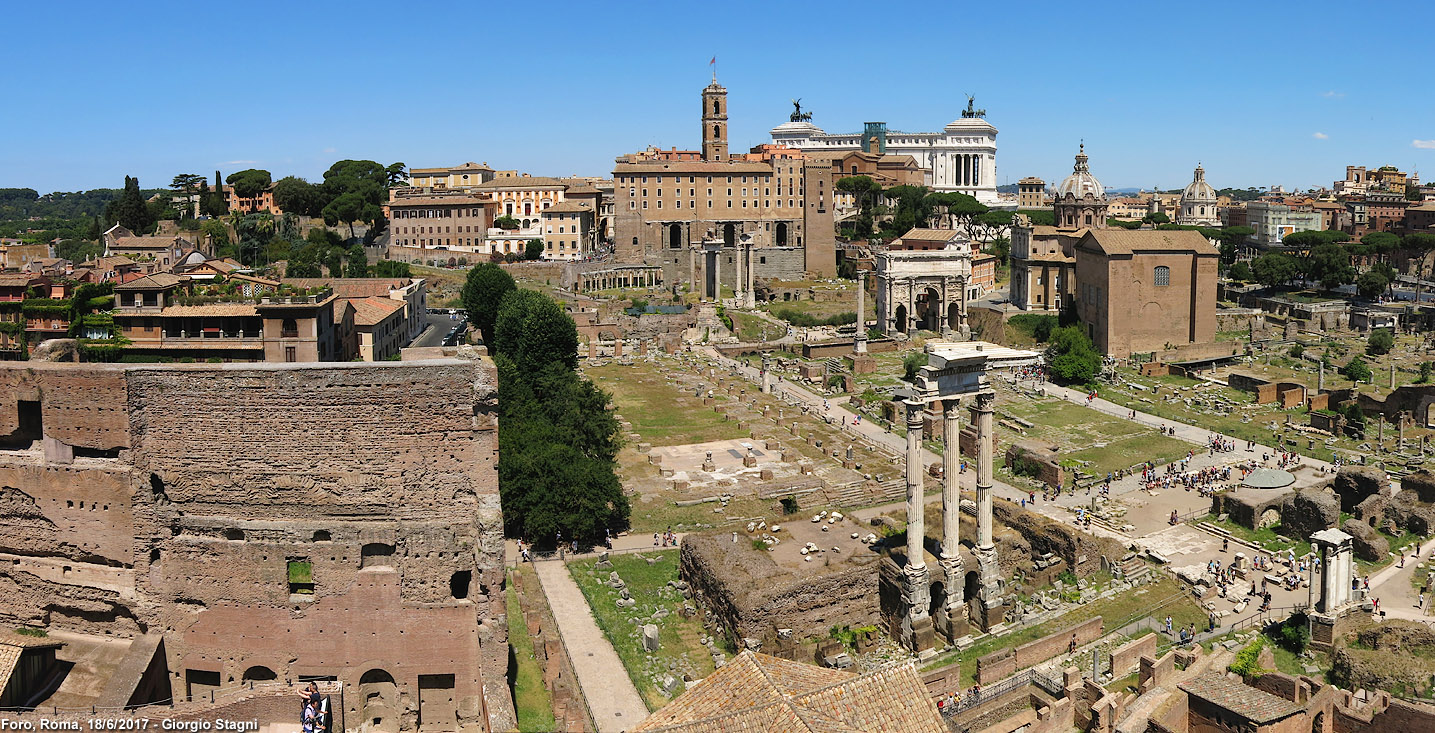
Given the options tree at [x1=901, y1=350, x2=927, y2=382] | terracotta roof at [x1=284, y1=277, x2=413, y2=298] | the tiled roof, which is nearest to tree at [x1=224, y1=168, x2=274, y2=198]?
the tiled roof

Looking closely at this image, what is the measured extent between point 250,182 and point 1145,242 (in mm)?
86093

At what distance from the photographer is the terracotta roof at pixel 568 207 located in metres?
107

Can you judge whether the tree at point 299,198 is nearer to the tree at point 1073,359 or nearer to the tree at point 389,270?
the tree at point 389,270

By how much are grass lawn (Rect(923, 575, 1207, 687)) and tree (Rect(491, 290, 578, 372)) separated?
27.1 m

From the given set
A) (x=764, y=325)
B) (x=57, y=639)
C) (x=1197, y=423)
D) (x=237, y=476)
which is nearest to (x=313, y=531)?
(x=237, y=476)

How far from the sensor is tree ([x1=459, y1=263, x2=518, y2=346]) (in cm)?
6606

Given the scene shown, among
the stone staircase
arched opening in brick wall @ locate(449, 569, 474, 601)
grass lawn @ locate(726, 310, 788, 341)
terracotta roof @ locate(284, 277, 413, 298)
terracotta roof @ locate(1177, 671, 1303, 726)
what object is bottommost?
the stone staircase

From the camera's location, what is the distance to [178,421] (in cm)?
2114

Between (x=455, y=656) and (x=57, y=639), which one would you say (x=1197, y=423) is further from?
(x=57, y=639)

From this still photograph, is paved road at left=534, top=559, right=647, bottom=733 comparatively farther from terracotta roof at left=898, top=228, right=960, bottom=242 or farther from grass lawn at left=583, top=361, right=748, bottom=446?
terracotta roof at left=898, top=228, right=960, bottom=242

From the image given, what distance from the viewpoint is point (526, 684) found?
2456 cm

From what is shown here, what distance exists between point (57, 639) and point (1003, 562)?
24.3 m

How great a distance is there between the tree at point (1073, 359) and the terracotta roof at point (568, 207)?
5398 cm

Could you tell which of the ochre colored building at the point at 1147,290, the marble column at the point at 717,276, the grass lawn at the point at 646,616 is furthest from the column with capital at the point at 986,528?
the marble column at the point at 717,276
